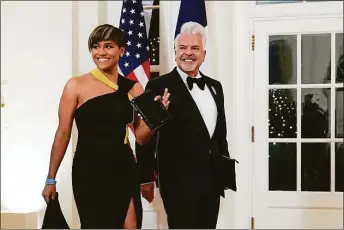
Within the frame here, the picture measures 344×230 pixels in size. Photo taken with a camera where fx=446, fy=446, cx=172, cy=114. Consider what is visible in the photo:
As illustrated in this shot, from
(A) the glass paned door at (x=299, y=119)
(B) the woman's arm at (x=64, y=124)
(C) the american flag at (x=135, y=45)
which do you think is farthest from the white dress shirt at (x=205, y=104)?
(B) the woman's arm at (x=64, y=124)

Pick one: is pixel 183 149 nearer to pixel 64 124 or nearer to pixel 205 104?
pixel 205 104

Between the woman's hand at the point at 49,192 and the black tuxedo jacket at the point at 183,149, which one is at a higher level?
the black tuxedo jacket at the point at 183,149

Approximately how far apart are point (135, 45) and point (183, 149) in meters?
0.69

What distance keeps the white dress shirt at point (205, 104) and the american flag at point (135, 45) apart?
24cm

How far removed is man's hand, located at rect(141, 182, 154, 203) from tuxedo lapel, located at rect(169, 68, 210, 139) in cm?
43

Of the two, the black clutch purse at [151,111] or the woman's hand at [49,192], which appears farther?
the woman's hand at [49,192]

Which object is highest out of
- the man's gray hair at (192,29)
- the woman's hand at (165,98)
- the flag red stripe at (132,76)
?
the man's gray hair at (192,29)

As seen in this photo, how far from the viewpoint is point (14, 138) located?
278cm

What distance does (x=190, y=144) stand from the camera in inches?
99.5

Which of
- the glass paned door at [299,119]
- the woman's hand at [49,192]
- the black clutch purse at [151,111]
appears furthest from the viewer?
the glass paned door at [299,119]

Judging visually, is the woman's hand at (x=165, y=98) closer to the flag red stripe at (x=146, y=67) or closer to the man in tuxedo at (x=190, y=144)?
the man in tuxedo at (x=190, y=144)

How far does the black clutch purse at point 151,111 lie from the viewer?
246cm

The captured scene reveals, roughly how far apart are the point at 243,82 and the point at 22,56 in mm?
1391

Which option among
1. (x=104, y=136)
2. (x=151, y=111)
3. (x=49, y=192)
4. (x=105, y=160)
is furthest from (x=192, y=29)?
(x=49, y=192)
